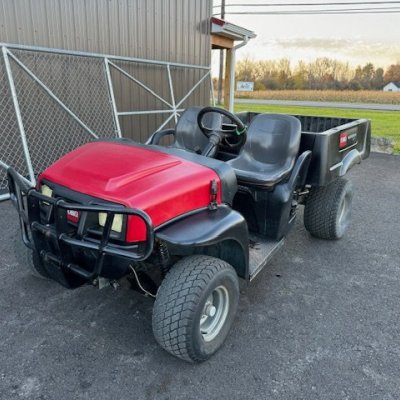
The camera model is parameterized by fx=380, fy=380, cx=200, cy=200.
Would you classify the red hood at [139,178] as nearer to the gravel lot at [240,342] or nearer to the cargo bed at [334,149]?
the gravel lot at [240,342]

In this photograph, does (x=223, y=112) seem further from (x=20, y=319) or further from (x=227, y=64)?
(x=227, y=64)

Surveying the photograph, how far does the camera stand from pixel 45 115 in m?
5.76

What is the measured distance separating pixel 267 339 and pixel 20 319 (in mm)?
1619

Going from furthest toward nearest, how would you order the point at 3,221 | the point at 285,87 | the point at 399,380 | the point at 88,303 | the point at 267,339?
the point at 285,87 < the point at 3,221 < the point at 88,303 < the point at 267,339 < the point at 399,380

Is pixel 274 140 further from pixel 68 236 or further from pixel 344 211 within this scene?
pixel 68 236

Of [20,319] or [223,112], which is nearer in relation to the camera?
[20,319]

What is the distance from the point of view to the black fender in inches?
76.6

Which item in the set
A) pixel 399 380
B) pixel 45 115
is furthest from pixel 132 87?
pixel 399 380

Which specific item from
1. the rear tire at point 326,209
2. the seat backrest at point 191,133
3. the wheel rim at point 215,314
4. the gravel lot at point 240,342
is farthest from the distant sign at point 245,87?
the wheel rim at point 215,314

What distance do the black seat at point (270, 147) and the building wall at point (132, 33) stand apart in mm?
3908

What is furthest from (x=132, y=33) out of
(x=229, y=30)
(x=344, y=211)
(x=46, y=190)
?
(x=46, y=190)

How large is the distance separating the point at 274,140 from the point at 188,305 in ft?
5.69

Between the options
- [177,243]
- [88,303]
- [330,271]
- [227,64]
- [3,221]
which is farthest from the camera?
[227,64]

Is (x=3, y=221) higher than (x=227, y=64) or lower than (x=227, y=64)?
lower
